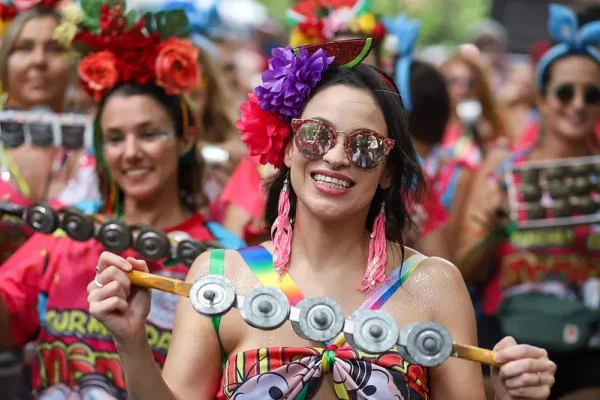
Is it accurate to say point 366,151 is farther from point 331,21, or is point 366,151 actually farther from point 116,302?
point 331,21

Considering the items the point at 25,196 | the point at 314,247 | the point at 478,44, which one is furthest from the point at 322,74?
the point at 478,44

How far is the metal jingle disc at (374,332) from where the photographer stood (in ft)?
9.87

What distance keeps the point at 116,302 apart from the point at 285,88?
2.72ft

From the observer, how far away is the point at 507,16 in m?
19.9

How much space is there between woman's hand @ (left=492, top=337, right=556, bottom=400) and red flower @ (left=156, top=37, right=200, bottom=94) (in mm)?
2368

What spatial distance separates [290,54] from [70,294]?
1587 mm

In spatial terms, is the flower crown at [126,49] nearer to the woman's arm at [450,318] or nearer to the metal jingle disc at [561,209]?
the woman's arm at [450,318]

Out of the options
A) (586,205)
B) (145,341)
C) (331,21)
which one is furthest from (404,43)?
(145,341)

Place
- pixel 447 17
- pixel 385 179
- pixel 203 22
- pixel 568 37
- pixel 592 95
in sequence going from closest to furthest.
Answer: pixel 385 179
pixel 592 95
pixel 568 37
pixel 203 22
pixel 447 17

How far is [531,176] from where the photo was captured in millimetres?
6473

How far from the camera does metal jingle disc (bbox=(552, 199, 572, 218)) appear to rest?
6.33 m

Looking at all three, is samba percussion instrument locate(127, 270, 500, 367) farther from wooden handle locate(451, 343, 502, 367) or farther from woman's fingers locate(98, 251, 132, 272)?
woman's fingers locate(98, 251, 132, 272)

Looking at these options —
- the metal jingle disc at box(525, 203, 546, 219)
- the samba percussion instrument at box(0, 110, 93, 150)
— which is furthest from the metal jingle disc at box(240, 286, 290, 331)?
the metal jingle disc at box(525, 203, 546, 219)

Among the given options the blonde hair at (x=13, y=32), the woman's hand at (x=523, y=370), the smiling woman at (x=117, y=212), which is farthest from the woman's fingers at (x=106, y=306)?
the blonde hair at (x=13, y=32)
